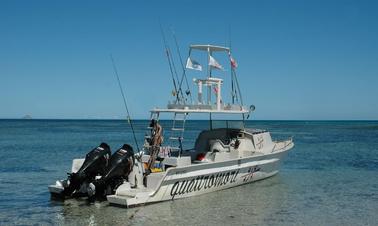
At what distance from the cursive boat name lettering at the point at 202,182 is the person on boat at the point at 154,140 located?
3.68ft

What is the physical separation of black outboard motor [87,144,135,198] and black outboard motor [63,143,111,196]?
1.13ft

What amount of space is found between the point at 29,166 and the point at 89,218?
42.5ft

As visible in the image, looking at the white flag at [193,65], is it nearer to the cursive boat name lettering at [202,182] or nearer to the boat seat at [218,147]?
the boat seat at [218,147]

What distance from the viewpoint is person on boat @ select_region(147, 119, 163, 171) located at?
1443 cm

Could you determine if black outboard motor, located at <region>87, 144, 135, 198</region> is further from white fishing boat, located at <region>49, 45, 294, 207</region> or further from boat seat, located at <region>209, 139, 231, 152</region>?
boat seat, located at <region>209, 139, 231, 152</region>

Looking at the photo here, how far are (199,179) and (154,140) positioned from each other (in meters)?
1.77

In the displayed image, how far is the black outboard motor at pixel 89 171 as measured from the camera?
13.5 m

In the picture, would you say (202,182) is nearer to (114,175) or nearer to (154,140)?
(154,140)

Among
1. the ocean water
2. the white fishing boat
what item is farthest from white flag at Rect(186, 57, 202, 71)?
the ocean water

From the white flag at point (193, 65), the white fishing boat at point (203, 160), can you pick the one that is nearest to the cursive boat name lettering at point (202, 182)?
the white fishing boat at point (203, 160)

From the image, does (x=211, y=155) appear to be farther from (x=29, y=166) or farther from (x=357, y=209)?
(x=29, y=166)

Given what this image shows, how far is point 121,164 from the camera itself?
44.0 feet

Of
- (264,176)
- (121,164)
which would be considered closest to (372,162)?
(264,176)

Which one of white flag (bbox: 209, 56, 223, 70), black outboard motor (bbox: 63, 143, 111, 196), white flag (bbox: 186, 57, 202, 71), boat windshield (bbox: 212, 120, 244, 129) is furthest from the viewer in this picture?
boat windshield (bbox: 212, 120, 244, 129)
